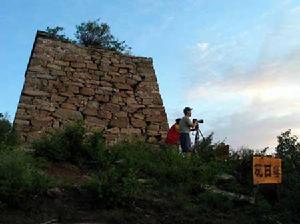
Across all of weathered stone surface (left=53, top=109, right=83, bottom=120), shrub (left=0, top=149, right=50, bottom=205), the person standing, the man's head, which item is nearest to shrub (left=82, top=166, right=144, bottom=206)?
shrub (left=0, top=149, right=50, bottom=205)

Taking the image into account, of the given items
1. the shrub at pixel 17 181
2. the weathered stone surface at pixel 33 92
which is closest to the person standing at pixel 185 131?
the weathered stone surface at pixel 33 92

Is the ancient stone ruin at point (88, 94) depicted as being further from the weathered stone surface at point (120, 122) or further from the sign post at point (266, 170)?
the sign post at point (266, 170)

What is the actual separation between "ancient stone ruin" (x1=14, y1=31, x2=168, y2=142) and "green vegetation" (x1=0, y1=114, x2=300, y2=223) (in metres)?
2.72

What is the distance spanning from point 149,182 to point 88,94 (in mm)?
5960

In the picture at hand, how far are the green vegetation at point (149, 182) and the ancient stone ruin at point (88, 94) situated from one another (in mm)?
2721

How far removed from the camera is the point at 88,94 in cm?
1415

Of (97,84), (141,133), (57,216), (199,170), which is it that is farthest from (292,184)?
(97,84)

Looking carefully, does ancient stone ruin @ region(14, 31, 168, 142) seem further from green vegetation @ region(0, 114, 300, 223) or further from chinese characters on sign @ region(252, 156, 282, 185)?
chinese characters on sign @ region(252, 156, 282, 185)

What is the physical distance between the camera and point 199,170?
941 centimetres

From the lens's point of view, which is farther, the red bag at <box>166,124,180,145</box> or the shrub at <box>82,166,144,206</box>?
the red bag at <box>166,124,180,145</box>

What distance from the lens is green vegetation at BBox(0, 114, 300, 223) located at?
23.7 feet

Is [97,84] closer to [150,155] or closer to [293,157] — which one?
[150,155]

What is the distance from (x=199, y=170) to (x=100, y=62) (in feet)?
21.4

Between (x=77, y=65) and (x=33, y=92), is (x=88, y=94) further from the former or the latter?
(x=33, y=92)
